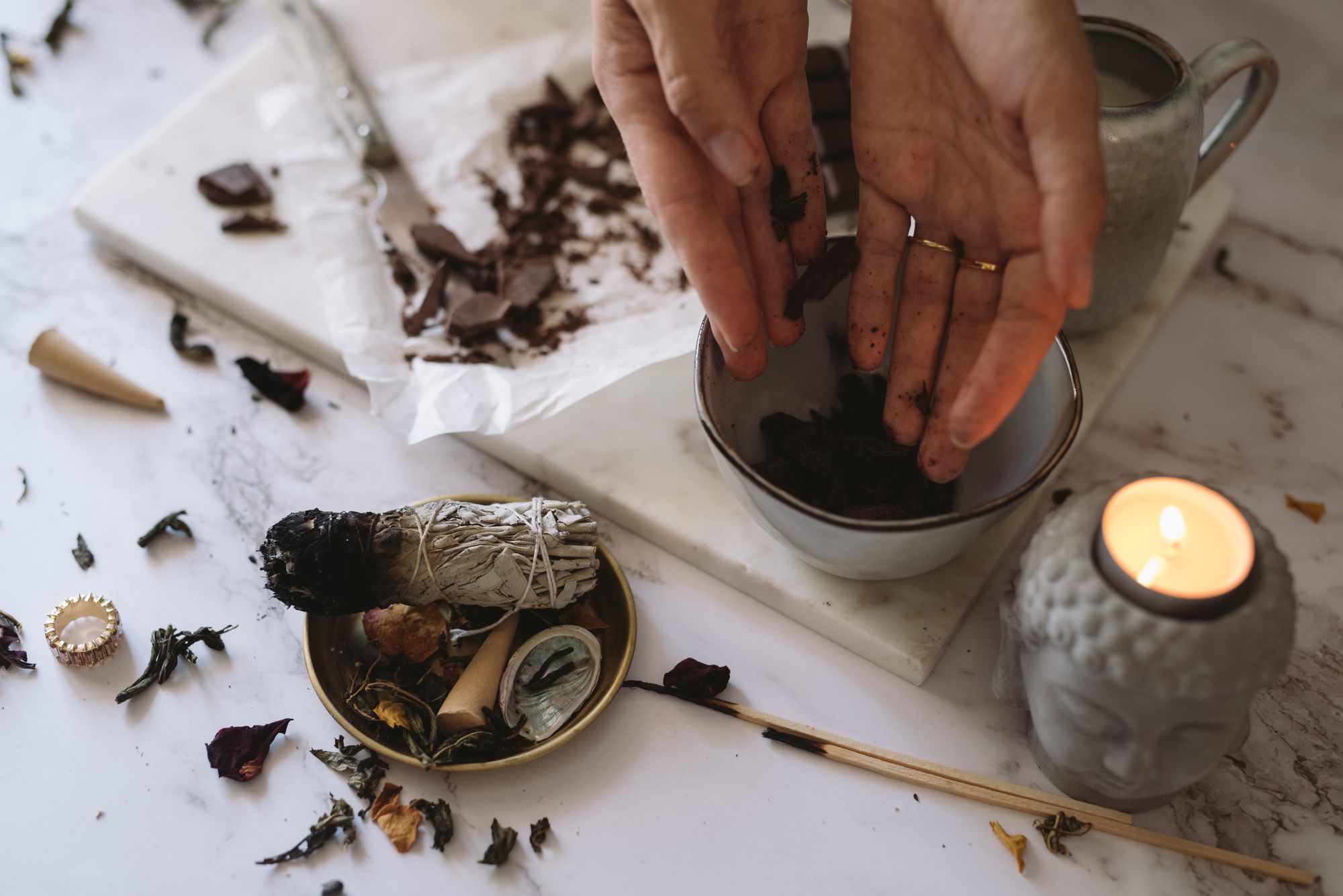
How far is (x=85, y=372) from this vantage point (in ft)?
4.47

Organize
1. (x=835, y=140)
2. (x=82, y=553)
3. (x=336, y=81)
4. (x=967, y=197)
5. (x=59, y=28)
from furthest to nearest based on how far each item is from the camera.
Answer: (x=59, y=28)
(x=336, y=81)
(x=835, y=140)
(x=82, y=553)
(x=967, y=197)

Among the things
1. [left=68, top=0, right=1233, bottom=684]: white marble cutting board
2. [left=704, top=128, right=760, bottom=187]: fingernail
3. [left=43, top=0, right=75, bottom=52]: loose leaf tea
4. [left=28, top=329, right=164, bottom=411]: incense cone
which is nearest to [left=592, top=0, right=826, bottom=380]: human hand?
[left=704, top=128, right=760, bottom=187]: fingernail

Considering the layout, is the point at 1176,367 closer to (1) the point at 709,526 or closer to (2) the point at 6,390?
(1) the point at 709,526

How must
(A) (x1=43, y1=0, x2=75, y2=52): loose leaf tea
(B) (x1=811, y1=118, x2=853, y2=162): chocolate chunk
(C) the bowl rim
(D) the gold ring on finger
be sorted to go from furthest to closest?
(A) (x1=43, y1=0, x2=75, y2=52): loose leaf tea < (B) (x1=811, y1=118, x2=853, y2=162): chocolate chunk < (D) the gold ring on finger < (C) the bowl rim

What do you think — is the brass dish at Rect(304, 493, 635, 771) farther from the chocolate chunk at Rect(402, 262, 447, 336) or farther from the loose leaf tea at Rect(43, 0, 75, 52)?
the loose leaf tea at Rect(43, 0, 75, 52)

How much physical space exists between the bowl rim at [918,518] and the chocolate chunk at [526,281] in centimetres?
42

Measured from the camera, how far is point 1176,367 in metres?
1.41

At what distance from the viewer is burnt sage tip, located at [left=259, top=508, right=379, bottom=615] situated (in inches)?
40.3

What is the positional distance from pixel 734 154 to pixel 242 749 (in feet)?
2.71

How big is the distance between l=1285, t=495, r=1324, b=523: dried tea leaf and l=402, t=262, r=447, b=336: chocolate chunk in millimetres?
1186

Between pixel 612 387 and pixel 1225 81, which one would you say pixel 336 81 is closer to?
pixel 612 387

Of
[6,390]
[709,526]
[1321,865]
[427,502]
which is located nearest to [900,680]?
[709,526]

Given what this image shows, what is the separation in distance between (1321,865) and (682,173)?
38.4 inches

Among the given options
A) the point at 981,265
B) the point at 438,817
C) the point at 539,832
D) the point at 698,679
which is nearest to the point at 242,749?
the point at 438,817
